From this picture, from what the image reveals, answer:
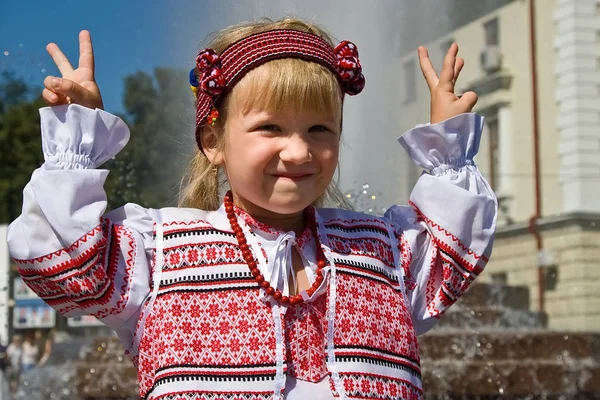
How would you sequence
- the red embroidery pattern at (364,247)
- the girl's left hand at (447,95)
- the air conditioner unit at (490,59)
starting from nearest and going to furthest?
the red embroidery pattern at (364,247) → the girl's left hand at (447,95) → the air conditioner unit at (490,59)

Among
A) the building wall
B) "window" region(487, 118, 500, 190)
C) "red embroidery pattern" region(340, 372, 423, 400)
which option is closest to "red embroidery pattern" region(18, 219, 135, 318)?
"red embroidery pattern" region(340, 372, 423, 400)

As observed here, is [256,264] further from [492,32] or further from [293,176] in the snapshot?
[492,32]

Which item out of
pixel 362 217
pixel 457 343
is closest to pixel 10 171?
pixel 457 343

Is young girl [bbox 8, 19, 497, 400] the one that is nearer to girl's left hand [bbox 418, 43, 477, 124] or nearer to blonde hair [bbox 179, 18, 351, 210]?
blonde hair [bbox 179, 18, 351, 210]

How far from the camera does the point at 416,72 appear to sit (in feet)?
25.0

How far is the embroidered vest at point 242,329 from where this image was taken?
195 centimetres

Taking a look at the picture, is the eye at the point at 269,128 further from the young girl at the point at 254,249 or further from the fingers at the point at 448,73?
the fingers at the point at 448,73

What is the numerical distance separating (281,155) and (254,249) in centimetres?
21

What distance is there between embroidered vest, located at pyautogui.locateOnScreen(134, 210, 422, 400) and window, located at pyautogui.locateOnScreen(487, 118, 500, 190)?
1503 cm

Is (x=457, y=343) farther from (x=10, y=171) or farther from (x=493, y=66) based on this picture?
Answer: (x=10, y=171)

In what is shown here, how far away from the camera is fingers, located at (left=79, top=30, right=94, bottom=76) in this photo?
2.11 metres

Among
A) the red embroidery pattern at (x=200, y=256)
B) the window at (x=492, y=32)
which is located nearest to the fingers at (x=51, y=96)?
the red embroidery pattern at (x=200, y=256)

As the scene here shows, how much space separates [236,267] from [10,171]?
18.7 meters

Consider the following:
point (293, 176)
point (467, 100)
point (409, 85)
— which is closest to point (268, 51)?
point (293, 176)
